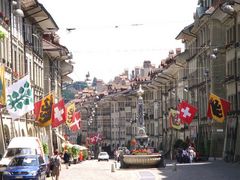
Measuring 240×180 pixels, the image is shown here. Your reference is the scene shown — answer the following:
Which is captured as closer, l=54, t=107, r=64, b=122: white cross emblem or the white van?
the white van

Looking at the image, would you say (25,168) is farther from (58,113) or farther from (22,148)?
(58,113)

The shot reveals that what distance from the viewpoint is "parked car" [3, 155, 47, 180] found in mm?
35125

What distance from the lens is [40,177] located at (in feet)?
119

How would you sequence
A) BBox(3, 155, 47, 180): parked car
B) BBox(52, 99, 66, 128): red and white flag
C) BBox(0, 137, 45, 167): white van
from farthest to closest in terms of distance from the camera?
BBox(52, 99, 66, 128): red and white flag → BBox(0, 137, 45, 167): white van → BBox(3, 155, 47, 180): parked car

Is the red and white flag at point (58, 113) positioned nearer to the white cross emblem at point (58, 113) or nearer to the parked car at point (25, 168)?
the white cross emblem at point (58, 113)

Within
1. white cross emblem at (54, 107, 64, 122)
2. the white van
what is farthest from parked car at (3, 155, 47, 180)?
white cross emblem at (54, 107, 64, 122)

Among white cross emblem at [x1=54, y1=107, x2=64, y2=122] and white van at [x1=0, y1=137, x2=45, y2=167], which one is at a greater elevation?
white cross emblem at [x1=54, y1=107, x2=64, y2=122]

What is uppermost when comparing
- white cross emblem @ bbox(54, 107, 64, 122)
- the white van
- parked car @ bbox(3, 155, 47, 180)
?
white cross emblem @ bbox(54, 107, 64, 122)

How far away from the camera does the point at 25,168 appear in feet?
117

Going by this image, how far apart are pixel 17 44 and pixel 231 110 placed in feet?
65.6

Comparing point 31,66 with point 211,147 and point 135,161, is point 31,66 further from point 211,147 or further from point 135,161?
point 211,147

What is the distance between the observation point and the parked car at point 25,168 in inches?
1383

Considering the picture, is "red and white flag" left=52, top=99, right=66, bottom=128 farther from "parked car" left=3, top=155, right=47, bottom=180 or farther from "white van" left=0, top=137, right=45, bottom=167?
"parked car" left=3, top=155, right=47, bottom=180

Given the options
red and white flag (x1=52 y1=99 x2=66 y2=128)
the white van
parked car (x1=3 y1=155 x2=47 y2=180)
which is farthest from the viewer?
red and white flag (x1=52 y1=99 x2=66 y2=128)
